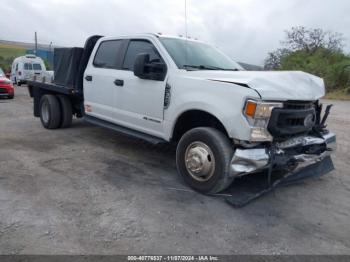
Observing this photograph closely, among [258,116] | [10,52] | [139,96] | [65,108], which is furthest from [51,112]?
[10,52]

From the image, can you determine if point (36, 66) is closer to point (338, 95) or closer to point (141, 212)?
point (338, 95)

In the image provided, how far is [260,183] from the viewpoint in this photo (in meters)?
4.34

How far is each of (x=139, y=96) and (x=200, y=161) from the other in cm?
152

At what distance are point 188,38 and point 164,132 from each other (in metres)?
1.78

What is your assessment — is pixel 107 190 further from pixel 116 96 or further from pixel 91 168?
pixel 116 96

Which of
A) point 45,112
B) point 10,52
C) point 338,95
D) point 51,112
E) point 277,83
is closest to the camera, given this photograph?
point 277,83

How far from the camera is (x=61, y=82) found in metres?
6.77

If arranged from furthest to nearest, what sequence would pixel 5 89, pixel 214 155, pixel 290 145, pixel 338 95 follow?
1. pixel 338 95
2. pixel 5 89
3. pixel 290 145
4. pixel 214 155

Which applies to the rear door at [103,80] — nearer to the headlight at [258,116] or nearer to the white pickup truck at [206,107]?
the white pickup truck at [206,107]

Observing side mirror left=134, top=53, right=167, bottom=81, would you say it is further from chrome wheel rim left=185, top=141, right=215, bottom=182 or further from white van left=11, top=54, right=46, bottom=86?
white van left=11, top=54, right=46, bottom=86

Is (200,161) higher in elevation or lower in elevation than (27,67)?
lower

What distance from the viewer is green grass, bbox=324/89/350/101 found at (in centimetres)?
1786

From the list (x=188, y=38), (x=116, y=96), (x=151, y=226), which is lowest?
(x=151, y=226)

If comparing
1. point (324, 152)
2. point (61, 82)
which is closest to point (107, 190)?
point (324, 152)
